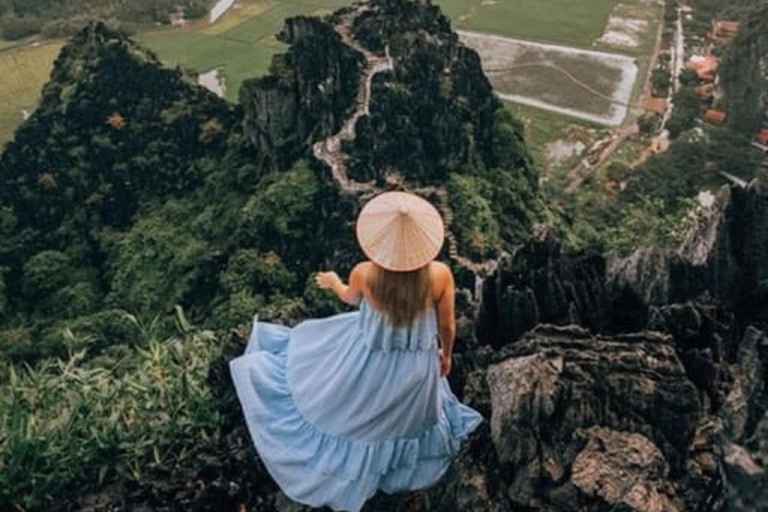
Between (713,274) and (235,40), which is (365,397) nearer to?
(713,274)

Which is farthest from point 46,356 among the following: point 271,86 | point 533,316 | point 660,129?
point 660,129

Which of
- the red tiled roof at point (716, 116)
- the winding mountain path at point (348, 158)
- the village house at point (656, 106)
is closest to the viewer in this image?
the winding mountain path at point (348, 158)

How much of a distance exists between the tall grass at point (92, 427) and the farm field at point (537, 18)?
44.1 m

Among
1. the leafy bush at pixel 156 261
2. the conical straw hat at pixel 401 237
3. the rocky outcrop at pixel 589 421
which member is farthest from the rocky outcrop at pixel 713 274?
the leafy bush at pixel 156 261

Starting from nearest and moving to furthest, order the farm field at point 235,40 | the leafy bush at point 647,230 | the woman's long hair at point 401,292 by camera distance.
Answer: the woman's long hair at point 401,292
the leafy bush at point 647,230
the farm field at point 235,40

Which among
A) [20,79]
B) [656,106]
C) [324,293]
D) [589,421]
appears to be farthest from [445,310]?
[20,79]

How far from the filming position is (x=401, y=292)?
656cm

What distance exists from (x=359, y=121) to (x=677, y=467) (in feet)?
53.7

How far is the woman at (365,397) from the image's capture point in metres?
6.71

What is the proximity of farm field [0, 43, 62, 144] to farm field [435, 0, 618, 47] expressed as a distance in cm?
2112

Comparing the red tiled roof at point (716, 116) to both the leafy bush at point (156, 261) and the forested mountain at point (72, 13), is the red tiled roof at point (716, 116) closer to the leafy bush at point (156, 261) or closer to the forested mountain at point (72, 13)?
the leafy bush at point (156, 261)

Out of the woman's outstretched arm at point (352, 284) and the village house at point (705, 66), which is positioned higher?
the woman's outstretched arm at point (352, 284)

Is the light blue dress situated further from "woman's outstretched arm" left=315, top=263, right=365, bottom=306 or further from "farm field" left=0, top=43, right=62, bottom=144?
"farm field" left=0, top=43, right=62, bottom=144

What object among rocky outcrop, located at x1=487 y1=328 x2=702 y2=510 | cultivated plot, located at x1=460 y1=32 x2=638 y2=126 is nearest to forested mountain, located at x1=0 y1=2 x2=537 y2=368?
rocky outcrop, located at x1=487 y1=328 x2=702 y2=510
